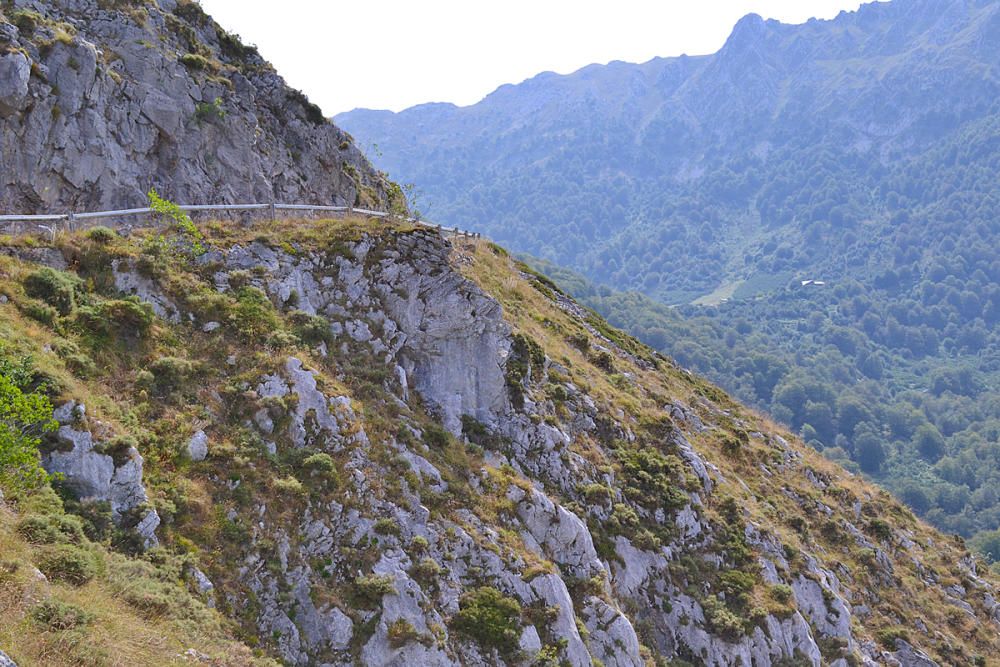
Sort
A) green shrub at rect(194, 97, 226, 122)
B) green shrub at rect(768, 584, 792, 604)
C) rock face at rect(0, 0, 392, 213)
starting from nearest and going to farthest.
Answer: green shrub at rect(768, 584, 792, 604) < rock face at rect(0, 0, 392, 213) < green shrub at rect(194, 97, 226, 122)

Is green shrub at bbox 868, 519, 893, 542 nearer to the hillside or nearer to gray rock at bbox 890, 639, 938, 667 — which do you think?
the hillside

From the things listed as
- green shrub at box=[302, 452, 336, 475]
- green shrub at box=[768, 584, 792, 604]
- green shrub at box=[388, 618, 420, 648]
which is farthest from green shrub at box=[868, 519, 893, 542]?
green shrub at box=[302, 452, 336, 475]

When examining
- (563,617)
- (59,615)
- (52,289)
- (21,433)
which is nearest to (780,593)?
(563,617)

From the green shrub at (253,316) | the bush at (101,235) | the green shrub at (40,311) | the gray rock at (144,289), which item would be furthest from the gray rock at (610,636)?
the bush at (101,235)

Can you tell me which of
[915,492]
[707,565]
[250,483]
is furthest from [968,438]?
[250,483]

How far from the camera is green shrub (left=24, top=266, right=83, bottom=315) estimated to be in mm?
20594

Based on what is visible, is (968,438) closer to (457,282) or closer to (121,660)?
(457,282)

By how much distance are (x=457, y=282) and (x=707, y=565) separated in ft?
46.6

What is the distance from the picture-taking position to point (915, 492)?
15762cm

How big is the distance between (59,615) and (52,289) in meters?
10.8

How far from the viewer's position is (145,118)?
32.9 meters

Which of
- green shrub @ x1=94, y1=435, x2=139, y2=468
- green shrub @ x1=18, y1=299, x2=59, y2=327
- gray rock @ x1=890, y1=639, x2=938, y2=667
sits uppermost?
green shrub @ x1=18, y1=299, x2=59, y2=327

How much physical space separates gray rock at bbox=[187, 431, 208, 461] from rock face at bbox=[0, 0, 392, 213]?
15.0m

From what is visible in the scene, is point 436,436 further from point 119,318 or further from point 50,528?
point 50,528
